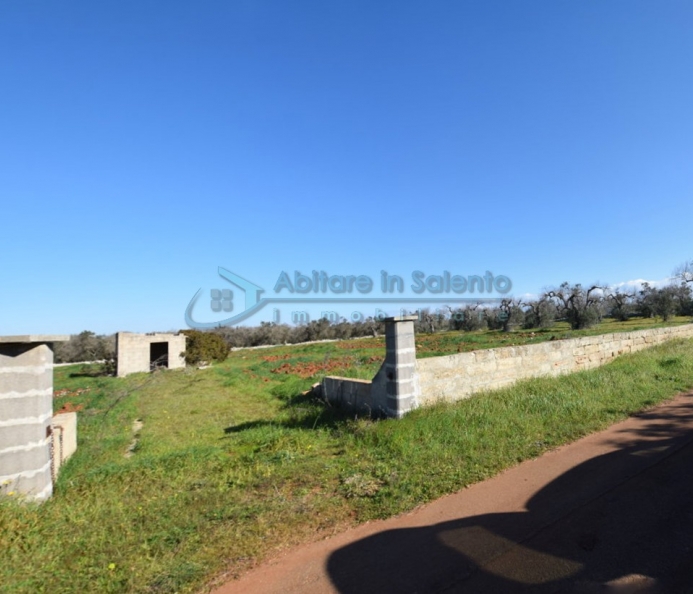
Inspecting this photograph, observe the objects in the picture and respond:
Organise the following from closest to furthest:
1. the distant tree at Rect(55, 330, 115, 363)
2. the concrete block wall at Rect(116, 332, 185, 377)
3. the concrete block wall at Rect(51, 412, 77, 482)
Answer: the concrete block wall at Rect(51, 412, 77, 482) → the concrete block wall at Rect(116, 332, 185, 377) → the distant tree at Rect(55, 330, 115, 363)

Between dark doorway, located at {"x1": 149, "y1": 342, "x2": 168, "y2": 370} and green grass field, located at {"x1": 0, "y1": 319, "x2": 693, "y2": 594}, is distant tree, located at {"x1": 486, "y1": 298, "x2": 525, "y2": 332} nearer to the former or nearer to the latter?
dark doorway, located at {"x1": 149, "y1": 342, "x2": 168, "y2": 370}

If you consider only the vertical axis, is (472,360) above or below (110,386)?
above

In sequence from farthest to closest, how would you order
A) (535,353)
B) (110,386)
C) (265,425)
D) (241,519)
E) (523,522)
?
(110,386), (535,353), (265,425), (241,519), (523,522)

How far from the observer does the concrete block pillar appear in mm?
5836

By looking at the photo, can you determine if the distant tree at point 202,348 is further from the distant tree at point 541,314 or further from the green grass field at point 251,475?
the distant tree at point 541,314

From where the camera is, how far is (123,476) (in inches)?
179

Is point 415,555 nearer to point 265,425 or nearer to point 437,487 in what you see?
point 437,487

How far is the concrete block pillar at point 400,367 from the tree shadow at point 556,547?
2.50m

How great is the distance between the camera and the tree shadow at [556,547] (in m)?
2.33

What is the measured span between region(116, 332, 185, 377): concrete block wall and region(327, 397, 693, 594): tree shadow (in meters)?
19.2

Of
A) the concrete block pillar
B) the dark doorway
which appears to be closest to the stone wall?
the concrete block pillar

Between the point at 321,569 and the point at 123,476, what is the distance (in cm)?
322

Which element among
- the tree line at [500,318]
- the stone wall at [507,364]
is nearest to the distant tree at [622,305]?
the tree line at [500,318]

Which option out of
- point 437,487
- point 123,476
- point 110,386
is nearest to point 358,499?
point 437,487
